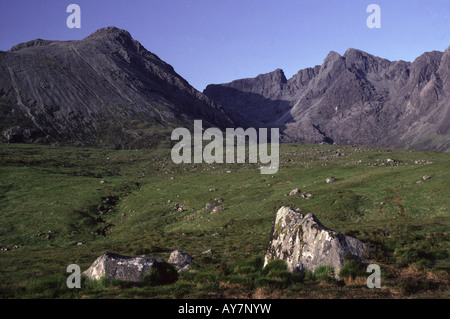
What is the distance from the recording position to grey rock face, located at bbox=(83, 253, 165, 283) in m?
19.2

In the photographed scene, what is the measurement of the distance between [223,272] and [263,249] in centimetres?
946

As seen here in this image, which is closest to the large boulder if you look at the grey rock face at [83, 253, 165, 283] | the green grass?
the green grass

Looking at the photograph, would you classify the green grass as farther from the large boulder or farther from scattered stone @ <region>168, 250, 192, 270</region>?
the large boulder

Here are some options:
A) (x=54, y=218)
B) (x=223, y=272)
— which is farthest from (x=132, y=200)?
(x=223, y=272)

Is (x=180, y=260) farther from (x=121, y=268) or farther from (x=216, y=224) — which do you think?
(x=216, y=224)

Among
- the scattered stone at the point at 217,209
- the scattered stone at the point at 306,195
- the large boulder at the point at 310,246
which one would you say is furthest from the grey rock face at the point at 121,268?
the scattered stone at the point at 306,195

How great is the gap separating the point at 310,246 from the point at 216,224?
26.4m

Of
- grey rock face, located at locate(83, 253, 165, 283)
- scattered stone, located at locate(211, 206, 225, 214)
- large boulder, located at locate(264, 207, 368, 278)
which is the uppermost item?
large boulder, located at locate(264, 207, 368, 278)

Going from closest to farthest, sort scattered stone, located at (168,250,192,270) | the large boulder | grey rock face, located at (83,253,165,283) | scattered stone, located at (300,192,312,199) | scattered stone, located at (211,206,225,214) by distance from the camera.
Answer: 1. grey rock face, located at (83,253,165,283)
2. the large boulder
3. scattered stone, located at (168,250,192,270)
4. scattered stone, located at (300,192,312,199)
5. scattered stone, located at (211,206,225,214)

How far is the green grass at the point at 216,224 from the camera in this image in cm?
1805

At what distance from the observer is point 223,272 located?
21.1 m

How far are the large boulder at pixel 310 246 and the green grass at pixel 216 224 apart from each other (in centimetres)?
104

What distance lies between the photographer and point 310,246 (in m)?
20.8

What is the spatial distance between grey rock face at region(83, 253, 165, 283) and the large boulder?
797 centimetres
